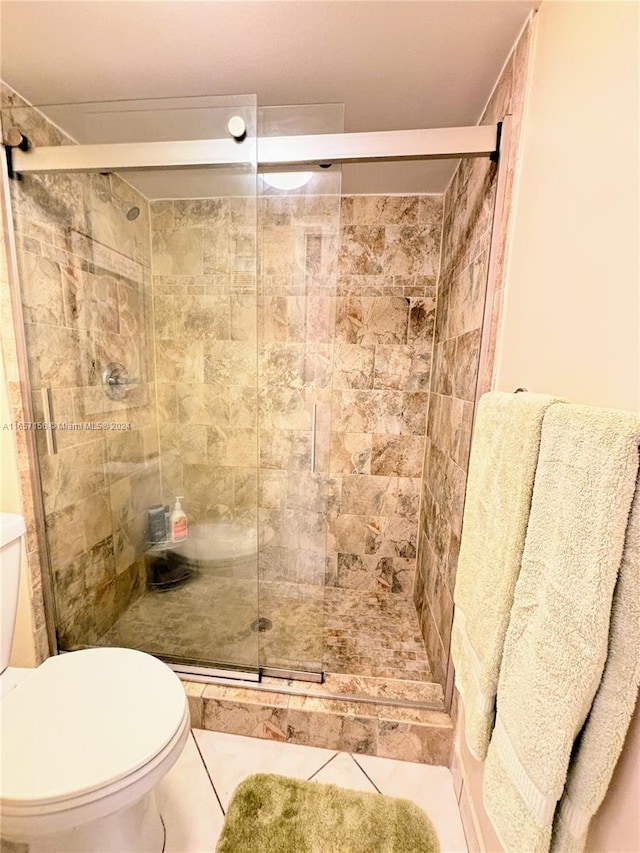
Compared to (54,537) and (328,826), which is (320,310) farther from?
(328,826)

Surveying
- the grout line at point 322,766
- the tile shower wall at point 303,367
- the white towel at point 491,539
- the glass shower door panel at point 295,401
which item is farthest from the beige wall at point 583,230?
the tile shower wall at point 303,367

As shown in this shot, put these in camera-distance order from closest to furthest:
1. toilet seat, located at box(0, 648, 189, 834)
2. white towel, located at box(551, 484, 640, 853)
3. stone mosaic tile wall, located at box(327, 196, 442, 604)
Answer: white towel, located at box(551, 484, 640, 853) < toilet seat, located at box(0, 648, 189, 834) < stone mosaic tile wall, located at box(327, 196, 442, 604)

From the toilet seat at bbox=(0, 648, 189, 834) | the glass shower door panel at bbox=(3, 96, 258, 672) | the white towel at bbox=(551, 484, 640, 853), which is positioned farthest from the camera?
the glass shower door panel at bbox=(3, 96, 258, 672)

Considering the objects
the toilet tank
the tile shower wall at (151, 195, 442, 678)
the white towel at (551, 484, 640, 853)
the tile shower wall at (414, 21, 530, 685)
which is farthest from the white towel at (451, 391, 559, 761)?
the toilet tank

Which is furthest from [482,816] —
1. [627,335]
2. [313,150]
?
[313,150]

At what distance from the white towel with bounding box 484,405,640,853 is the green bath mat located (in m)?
0.66

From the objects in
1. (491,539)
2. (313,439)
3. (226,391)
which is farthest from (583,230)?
(226,391)

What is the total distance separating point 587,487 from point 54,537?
175cm

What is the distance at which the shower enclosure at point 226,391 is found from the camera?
1324mm

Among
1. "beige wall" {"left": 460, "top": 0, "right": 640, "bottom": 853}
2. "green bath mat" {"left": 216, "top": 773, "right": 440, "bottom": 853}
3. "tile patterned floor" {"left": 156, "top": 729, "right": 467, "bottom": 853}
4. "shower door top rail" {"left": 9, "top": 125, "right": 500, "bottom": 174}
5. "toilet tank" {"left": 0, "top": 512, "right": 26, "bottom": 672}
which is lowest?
"tile patterned floor" {"left": 156, "top": 729, "right": 467, "bottom": 853}

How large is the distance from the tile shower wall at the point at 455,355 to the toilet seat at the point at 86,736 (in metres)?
0.95

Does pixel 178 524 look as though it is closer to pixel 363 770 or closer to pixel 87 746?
pixel 87 746

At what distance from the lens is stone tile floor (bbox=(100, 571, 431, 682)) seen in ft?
4.69

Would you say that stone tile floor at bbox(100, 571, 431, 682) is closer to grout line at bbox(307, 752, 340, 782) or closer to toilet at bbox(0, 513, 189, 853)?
grout line at bbox(307, 752, 340, 782)
